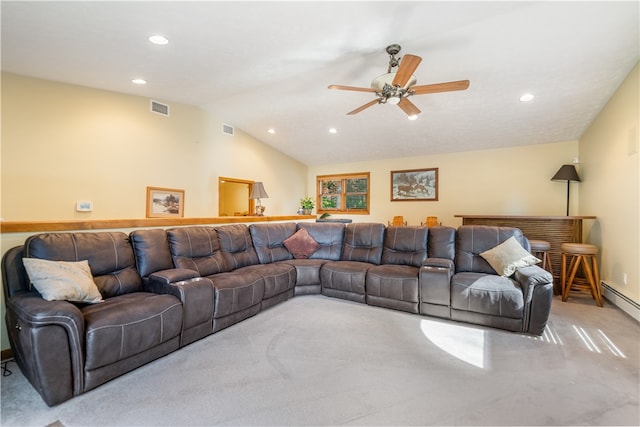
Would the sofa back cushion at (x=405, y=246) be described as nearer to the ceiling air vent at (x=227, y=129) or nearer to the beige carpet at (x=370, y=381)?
the beige carpet at (x=370, y=381)

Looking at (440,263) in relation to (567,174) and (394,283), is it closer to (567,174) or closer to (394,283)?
(394,283)

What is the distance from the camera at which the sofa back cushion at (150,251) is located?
2740mm

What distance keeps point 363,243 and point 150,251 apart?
275cm

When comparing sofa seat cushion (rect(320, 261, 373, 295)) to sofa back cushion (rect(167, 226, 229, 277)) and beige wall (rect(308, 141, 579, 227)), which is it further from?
beige wall (rect(308, 141, 579, 227))

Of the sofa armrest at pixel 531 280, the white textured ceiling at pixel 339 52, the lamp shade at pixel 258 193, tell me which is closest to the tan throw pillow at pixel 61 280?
the white textured ceiling at pixel 339 52

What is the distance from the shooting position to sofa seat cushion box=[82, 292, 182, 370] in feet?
6.06

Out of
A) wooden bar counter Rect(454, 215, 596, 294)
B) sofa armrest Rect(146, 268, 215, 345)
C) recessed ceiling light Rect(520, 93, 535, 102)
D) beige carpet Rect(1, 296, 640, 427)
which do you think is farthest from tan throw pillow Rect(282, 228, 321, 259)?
recessed ceiling light Rect(520, 93, 535, 102)

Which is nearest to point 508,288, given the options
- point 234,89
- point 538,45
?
point 538,45

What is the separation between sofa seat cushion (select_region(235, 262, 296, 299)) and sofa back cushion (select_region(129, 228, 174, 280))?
816 mm

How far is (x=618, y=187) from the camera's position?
3.67 metres

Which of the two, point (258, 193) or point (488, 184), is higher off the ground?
point (488, 184)

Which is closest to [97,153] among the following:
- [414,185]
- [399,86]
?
[399,86]

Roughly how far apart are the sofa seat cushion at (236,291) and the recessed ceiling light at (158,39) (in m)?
2.37

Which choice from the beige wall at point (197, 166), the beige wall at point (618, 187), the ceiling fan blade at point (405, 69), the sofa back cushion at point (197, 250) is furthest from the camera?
the beige wall at point (197, 166)
